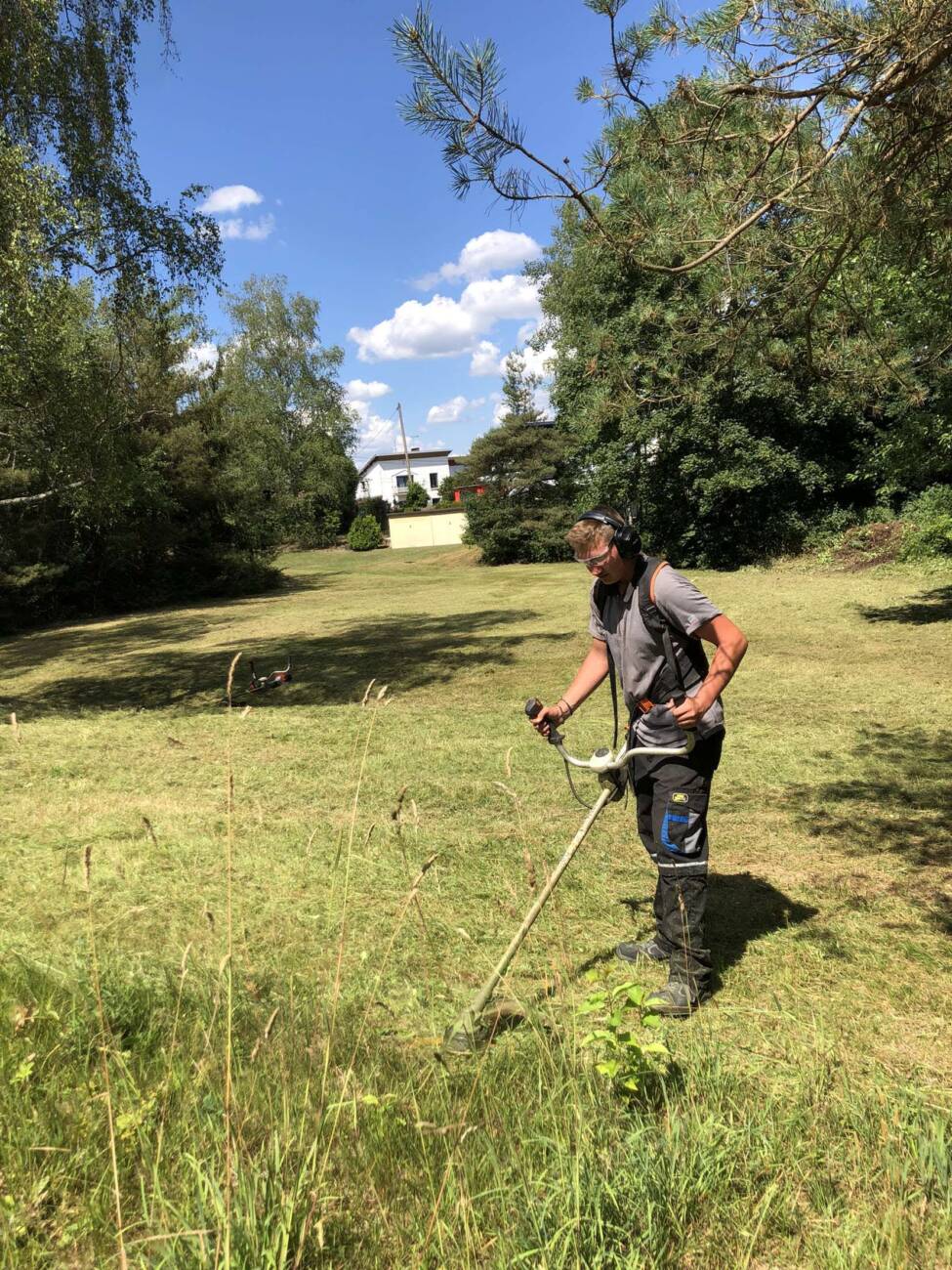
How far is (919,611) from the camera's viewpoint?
13.5 m

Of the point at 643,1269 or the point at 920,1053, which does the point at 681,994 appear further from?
the point at 643,1269

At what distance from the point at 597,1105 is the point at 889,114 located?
3799mm

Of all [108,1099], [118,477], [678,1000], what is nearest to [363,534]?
[118,477]

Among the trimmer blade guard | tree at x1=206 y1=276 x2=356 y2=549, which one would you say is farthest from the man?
tree at x1=206 y1=276 x2=356 y2=549

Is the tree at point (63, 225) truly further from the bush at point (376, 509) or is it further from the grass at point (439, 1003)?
the bush at point (376, 509)

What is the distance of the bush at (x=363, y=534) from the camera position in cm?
4653

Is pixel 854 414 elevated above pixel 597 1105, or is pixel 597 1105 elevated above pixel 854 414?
pixel 854 414

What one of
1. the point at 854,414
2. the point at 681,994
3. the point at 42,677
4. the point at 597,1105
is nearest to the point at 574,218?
the point at 681,994

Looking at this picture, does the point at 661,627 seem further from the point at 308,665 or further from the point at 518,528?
the point at 518,528

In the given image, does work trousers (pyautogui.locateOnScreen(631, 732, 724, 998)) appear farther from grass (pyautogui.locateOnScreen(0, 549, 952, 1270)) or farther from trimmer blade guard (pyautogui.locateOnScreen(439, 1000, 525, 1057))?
trimmer blade guard (pyautogui.locateOnScreen(439, 1000, 525, 1057))

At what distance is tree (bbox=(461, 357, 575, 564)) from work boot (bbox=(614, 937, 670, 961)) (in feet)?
88.2

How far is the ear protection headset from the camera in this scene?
304 centimetres

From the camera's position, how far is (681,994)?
306cm

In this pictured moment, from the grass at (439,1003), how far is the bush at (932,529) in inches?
243
